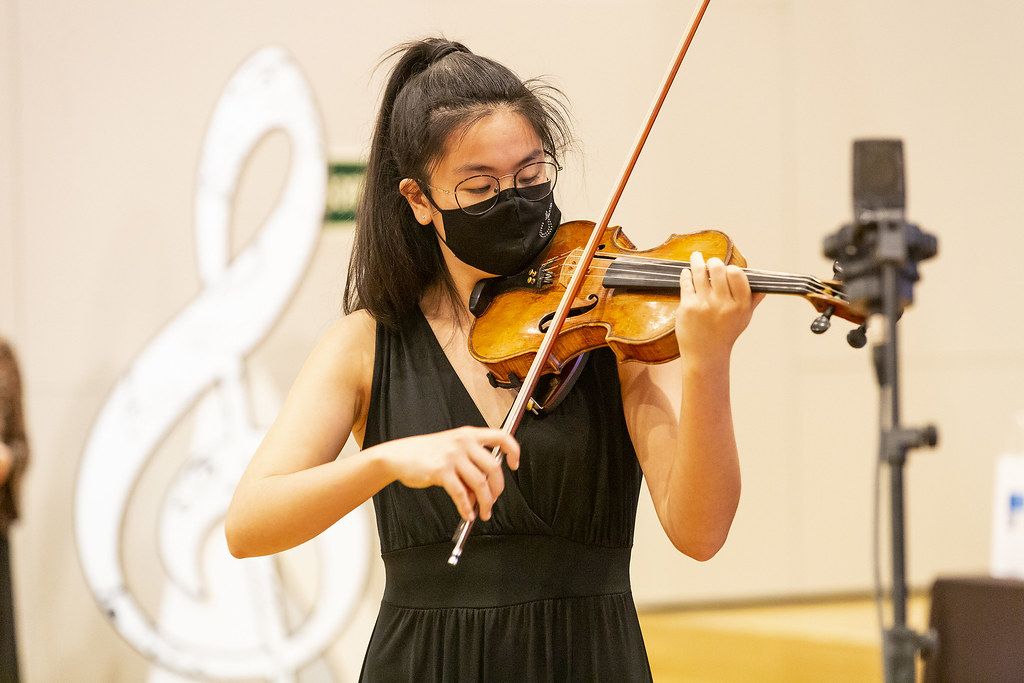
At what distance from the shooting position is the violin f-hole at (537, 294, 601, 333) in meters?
1.36

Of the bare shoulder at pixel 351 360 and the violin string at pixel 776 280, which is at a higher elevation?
the violin string at pixel 776 280

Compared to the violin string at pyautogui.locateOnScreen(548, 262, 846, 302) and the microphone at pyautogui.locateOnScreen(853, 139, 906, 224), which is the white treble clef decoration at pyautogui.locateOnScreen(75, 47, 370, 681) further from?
the microphone at pyautogui.locateOnScreen(853, 139, 906, 224)

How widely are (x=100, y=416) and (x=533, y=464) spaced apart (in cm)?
218

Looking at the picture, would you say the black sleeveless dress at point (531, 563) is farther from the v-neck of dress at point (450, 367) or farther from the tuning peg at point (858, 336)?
the tuning peg at point (858, 336)

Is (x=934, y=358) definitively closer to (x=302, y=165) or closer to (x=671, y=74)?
(x=302, y=165)

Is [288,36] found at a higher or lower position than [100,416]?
higher

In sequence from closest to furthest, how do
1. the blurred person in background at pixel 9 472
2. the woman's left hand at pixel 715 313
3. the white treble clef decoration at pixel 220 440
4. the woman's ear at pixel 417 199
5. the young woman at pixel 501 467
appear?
1. the woman's left hand at pixel 715 313
2. the young woman at pixel 501 467
3. the woman's ear at pixel 417 199
4. the blurred person in background at pixel 9 472
5. the white treble clef decoration at pixel 220 440

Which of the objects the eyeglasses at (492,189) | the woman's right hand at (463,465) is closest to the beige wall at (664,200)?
the eyeglasses at (492,189)

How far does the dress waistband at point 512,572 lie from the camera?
4.44 ft

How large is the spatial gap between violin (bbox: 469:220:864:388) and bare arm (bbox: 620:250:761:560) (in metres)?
0.05

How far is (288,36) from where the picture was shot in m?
3.24

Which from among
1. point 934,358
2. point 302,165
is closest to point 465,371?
point 302,165

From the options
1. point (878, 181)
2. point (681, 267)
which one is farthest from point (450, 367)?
point (878, 181)

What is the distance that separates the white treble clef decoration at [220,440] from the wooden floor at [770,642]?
1.01 meters
